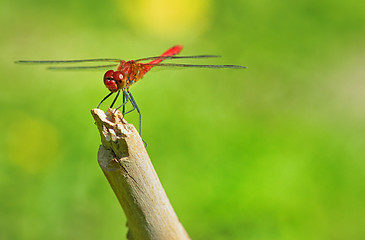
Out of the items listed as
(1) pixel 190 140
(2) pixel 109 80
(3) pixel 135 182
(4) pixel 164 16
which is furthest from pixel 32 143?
(3) pixel 135 182

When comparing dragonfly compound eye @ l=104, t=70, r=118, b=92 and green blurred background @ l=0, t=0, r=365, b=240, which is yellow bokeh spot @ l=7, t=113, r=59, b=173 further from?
dragonfly compound eye @ l=104, t=70, r=118, b=92

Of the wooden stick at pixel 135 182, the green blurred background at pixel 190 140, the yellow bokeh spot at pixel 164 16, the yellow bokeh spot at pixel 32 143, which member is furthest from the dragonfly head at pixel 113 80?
the yellow bokeh spot at pixel 164 16

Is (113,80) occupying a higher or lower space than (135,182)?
higher

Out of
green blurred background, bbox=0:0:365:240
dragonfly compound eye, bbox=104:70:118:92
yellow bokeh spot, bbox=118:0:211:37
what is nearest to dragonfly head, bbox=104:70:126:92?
dragonfly compound eye, bbox=104:70:118:92

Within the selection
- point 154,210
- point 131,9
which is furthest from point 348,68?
point 154,210

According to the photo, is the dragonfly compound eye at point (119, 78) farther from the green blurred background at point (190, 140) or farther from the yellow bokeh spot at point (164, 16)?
the yellow bokeh spot at point (164, 16)

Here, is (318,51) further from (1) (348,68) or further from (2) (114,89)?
(2) (114,89)

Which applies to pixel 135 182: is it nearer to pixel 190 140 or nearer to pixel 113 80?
pixel 113 80
